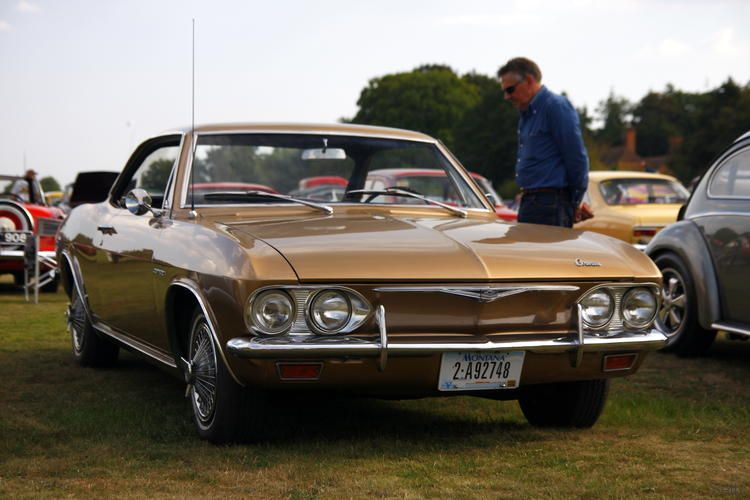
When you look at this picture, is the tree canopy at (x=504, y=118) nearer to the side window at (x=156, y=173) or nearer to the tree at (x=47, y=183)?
the tree at (x=47, y=183)

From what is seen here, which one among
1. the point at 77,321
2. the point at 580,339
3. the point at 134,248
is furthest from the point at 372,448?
Answer: the point at 77,321

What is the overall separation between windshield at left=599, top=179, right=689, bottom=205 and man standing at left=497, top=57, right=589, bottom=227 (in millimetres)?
7317

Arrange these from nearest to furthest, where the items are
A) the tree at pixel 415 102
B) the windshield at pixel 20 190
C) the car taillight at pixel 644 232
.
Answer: the car taillight at pixel 644 232 → the windshield at pixel 20 190 → the tree at pixel 415 102

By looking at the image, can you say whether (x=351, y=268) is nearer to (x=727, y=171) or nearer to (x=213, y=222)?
(x=213, y=222)

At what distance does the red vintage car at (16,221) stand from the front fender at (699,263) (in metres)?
8.17

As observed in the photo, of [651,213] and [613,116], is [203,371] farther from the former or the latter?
[613,116]

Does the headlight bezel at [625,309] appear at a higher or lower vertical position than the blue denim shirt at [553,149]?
lower

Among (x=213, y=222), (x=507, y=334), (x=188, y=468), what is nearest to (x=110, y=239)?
(x=213, y=222)

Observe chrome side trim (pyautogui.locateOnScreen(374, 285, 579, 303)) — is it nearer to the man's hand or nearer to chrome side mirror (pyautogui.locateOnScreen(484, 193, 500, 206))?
chrome side mirror (pyautogui.locateOnScreen(484, 193, 500, 206))

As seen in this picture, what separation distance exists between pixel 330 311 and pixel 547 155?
11.8ft

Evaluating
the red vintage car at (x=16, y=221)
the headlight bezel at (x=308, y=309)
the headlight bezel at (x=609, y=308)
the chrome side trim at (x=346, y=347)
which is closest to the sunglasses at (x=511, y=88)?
the headlight bezel at (x=609, y=308)

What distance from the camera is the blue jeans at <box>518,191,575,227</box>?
8023mm

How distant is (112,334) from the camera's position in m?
7.16

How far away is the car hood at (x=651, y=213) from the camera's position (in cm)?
1460
